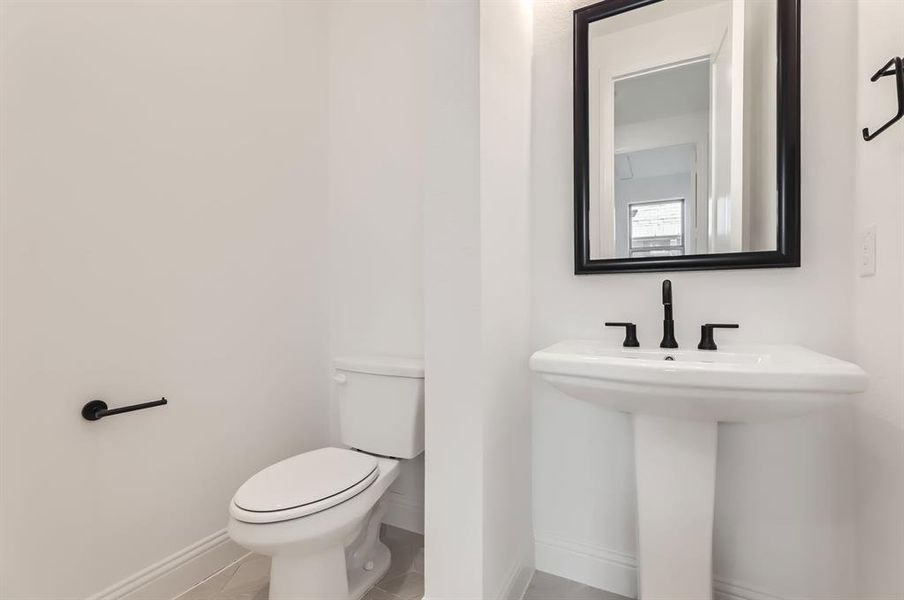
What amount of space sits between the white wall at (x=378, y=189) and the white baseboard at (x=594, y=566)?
548mm

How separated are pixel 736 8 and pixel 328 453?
79.0 inches

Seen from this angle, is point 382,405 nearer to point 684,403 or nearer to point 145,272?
point 145,272

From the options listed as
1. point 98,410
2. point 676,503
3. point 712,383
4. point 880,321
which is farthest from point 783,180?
point 98,410

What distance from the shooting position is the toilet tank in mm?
1524

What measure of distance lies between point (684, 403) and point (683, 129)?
0.91m

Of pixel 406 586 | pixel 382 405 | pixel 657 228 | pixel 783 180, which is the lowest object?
pixel 406 586

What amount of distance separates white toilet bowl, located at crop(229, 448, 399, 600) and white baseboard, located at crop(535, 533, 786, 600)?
612 mm

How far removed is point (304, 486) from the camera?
125cm

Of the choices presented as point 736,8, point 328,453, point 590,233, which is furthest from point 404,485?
point 736,8

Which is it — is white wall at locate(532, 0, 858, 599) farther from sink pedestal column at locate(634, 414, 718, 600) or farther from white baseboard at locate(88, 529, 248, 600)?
white baseboard at locate(88, 529, 248, 600)

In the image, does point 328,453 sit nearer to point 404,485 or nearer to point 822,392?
point 404,485

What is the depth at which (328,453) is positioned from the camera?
151 centimetres

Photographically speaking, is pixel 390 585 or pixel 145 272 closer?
pixel 145 272

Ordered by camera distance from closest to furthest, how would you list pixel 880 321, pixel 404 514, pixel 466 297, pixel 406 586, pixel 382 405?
pixel 880 321, pixel 466 297, pixel 406 586, pixel 382 405, pixel 404 514
